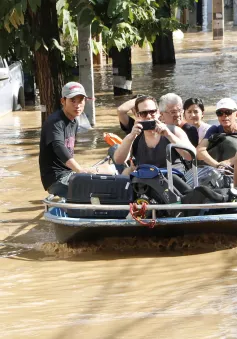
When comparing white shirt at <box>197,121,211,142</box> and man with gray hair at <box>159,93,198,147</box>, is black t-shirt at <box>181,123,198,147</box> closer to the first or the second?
white shirt at <box>197,121,211,142</box>

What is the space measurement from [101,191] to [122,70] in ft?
41.5

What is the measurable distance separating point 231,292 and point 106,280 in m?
1.14

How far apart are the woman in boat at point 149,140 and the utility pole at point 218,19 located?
28147 millimetres

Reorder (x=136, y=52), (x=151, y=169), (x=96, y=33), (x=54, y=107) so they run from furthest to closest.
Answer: (x=136, y=52) → (x=54, y=107) → (x=96, y=33) → (x=151, y=169)

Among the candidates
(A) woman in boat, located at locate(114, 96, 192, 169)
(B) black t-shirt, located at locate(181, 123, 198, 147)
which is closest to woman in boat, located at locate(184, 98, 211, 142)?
(B) black t-shirt, located at locate(181, 123, 198, 147)

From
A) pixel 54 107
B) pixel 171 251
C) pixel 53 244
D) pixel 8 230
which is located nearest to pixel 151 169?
pixel 171 251

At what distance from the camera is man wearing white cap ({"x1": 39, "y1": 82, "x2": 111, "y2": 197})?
8961mm

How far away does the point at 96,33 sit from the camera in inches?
473

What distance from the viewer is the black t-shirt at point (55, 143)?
8.98 metres

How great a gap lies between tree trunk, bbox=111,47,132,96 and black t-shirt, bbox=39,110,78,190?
1142 centimetres

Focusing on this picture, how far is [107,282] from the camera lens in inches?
294

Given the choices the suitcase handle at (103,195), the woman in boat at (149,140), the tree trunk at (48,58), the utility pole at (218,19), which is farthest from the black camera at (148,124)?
the utility pole at (218,19)

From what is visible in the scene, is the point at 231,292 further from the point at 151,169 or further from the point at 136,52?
the point at 136,52

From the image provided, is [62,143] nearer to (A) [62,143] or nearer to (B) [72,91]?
(A) [62,143]
